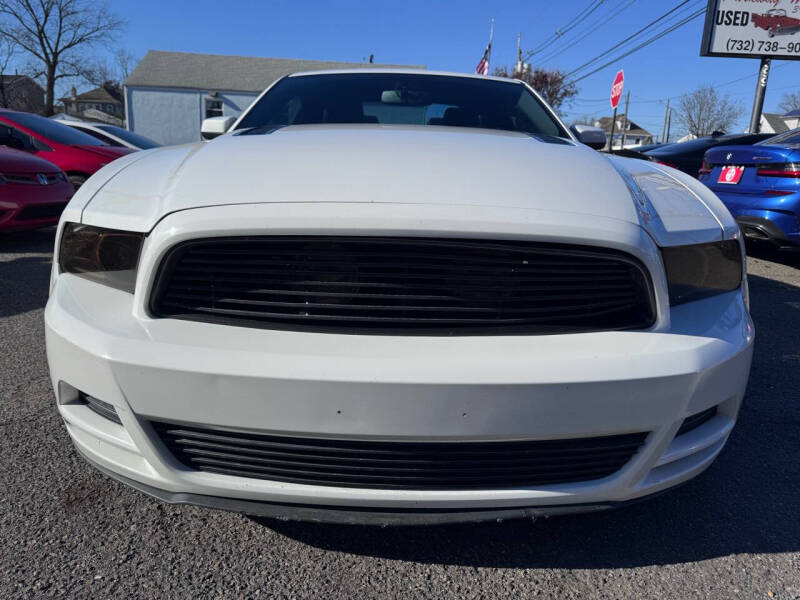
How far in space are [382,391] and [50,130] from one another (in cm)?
775

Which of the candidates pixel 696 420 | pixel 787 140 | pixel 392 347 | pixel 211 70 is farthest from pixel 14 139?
pixel 211 70

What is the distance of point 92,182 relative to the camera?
5.83 feet

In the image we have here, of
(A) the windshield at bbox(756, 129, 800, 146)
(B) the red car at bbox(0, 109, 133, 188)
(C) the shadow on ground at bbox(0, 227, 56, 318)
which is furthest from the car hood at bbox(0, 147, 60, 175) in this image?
(A) the windshield at bbox(756, 129, 800, 146)

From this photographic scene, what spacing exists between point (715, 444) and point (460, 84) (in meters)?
2.26

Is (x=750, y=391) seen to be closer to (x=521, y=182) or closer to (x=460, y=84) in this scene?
(x=521, y=182)

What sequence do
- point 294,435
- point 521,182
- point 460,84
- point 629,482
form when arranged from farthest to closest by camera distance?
point 460,84
point 521,182
point 629,482
point 294,435

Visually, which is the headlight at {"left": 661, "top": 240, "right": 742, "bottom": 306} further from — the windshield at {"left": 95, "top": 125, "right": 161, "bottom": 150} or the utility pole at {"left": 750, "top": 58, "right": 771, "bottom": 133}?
the utility pole at {"left": 750, "top": 58, "right": 771, "bottom": 133}

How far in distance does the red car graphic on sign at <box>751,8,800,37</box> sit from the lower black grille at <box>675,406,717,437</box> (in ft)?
48.1

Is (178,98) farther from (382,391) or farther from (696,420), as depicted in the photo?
(696,420)

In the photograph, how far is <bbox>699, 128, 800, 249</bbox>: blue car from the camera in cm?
481

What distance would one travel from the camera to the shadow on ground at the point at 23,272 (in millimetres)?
3689

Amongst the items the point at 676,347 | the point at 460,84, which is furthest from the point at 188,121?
the point at 676,347

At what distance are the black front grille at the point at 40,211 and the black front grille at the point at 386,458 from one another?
493cm

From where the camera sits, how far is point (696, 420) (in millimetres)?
1479
